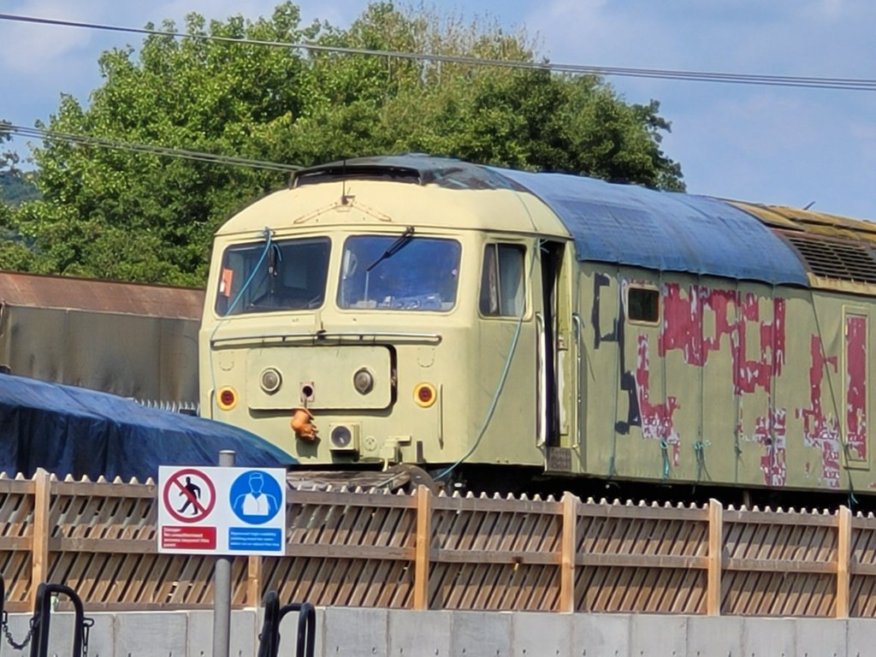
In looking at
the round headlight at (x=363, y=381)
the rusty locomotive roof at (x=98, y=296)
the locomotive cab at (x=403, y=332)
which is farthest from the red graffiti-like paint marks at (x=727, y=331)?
the rusty locomotive roof at (x=98, y=296)

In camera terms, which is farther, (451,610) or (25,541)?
(451,610)

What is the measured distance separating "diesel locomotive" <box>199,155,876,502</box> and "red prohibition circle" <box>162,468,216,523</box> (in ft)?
21.5

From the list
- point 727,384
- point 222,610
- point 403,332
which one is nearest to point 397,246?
point 403,332

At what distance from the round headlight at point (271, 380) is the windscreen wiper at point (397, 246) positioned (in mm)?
1149

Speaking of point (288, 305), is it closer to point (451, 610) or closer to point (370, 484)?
point (370, 484)

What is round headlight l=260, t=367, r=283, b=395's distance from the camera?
15742mm

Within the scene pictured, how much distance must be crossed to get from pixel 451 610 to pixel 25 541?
3279 millimetres

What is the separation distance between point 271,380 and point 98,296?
11.6 m

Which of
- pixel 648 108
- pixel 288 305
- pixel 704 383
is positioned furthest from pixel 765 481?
pixel 648 108

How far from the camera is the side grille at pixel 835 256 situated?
1852 cm

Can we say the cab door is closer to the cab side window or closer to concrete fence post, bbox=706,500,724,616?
the cab side window

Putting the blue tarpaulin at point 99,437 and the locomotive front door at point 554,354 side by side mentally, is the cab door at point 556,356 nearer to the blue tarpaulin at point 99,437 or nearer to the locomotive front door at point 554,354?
the locomotive front door at point 554,354

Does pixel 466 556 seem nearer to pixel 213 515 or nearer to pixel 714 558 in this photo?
pixel 714 558

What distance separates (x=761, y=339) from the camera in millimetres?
17656
